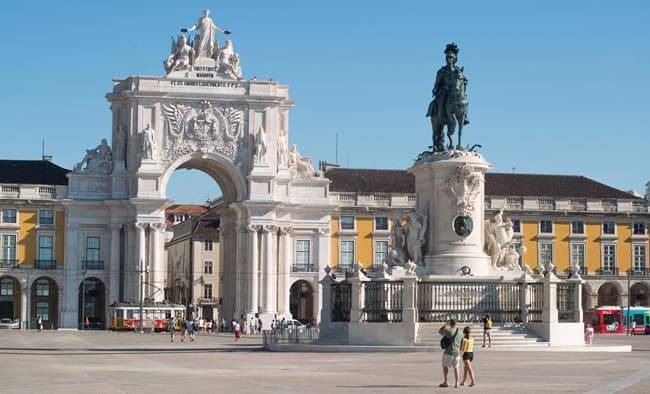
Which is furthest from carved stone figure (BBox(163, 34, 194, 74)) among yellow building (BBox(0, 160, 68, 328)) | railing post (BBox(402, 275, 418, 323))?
railing post (BBox(402, 275, 418, 323))

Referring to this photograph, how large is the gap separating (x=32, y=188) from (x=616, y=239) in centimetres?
4202

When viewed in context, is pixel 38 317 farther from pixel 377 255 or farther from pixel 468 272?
pixel 468 272

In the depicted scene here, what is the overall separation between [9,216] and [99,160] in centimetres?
709

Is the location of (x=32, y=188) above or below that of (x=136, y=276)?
above

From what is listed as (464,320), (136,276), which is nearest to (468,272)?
(464,320)

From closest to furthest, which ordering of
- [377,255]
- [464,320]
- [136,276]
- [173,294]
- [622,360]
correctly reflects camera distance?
[622,360] < [464,320] < [136,276] < [377,255] < [173,294]

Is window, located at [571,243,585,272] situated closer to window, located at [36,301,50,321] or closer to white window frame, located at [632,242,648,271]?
white window frame, located at [632,242,648,271]

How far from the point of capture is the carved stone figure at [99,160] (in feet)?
318

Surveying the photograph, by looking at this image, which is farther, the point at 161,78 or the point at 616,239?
the point at 616,239

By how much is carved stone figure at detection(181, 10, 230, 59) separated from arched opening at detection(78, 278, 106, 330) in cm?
1701

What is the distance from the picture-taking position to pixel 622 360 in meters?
39.9

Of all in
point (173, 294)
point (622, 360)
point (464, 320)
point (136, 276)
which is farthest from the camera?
point (173, 294)

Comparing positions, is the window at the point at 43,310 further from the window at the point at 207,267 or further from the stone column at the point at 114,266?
the window at the point at 207,267

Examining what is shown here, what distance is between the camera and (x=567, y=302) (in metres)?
47.8
